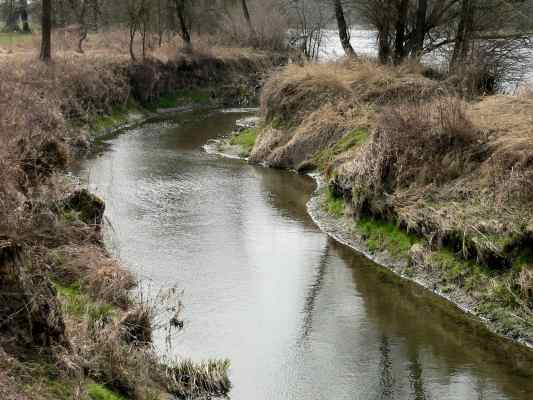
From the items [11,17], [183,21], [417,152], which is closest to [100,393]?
[417,152]

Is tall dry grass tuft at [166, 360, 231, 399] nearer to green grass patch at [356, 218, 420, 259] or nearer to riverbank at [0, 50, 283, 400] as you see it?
riverbank at [0, 50, 283, 400]

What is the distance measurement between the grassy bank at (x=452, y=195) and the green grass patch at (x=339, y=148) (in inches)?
2.9

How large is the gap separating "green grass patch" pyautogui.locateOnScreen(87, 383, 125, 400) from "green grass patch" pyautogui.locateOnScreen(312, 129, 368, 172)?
55.1 ft

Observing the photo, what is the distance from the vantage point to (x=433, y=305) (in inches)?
607

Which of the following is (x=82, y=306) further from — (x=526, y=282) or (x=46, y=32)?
(x=46, y=32)

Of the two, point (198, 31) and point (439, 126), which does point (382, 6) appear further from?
point (198, 31)

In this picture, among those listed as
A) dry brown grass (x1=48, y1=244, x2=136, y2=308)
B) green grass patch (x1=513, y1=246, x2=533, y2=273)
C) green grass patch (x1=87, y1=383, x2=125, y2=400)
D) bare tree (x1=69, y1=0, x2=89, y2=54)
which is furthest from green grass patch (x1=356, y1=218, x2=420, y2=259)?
bare tree (x1=69, y1=0, x2=89, y2=54)

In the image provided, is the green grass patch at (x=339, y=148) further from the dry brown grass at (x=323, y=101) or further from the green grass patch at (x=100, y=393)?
the green grass patch at (x=100, y=393)

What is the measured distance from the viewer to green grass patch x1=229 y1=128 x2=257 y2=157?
31.1 metres

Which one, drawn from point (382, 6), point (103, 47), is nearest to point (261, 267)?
point (382, 6)

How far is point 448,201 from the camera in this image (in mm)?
17625

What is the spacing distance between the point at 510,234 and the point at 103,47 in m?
35.6

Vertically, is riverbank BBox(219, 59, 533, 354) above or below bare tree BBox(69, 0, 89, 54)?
below

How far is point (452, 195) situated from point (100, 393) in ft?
36.2
